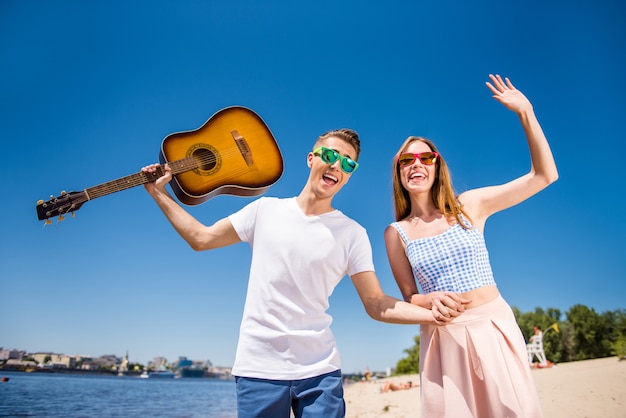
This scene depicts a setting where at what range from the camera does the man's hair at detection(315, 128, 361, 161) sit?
3322 mm

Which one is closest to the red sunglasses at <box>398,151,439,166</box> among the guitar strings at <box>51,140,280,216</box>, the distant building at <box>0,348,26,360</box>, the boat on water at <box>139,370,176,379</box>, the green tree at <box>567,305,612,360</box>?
the guitar strings at <box>51,140,280,216</box>

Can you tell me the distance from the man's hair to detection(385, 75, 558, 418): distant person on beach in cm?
39

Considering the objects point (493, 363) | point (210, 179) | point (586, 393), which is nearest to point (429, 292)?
point (493, 363)

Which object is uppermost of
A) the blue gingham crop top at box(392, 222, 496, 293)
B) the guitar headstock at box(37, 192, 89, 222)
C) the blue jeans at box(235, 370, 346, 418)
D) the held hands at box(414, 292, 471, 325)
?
the guitar headstock at box(37, 192, 89, 222)

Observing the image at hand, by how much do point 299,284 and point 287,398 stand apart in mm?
698

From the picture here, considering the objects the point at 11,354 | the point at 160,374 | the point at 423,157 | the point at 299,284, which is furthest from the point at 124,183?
the point at 160,374

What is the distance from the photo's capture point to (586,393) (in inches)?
412

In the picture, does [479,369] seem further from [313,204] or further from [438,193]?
[313,204]

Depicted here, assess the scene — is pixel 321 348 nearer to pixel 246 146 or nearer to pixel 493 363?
pixel 493 363

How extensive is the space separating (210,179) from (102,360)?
12735 centimetres

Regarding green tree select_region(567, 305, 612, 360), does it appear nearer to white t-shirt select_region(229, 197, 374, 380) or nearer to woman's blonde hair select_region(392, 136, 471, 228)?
woman's blonde hair select_region(392, 136, 471, 228)

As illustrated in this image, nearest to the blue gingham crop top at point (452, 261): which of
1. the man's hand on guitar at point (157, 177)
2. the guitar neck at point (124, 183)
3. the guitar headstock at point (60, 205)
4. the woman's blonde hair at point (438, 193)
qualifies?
the woman's blonde hair at point (438, 193)

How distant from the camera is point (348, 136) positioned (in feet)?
11.0

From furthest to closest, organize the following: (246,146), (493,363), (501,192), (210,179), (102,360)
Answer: (102,360)
(246,146)
(210,179)
(501,192)
(493,363)
